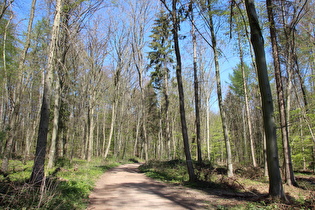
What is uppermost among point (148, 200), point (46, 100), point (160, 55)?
point (160, 55)

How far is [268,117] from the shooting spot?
5.38 meters

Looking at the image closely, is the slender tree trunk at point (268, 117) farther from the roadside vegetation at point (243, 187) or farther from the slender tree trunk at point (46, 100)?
the slender tree trunk at point (46, 100)

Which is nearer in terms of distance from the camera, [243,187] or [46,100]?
Result: [243,187]

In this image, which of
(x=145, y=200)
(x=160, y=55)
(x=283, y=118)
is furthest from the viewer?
(x=160, y=55)

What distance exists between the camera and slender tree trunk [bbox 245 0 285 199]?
516cm

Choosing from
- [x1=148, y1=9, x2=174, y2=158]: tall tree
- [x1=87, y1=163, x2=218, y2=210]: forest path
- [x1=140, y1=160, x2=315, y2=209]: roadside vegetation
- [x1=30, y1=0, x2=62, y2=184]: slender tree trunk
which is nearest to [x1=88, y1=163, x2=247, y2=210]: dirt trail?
[x1=87, y1=163, x2=218, y2=210]: forest path

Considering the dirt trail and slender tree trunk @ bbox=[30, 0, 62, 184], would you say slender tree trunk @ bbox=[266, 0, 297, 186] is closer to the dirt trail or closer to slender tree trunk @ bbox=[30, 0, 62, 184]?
the dirt trail

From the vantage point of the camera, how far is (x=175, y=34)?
10.2 m

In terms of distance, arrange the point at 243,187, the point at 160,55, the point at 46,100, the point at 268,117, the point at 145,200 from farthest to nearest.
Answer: the point at 160,55 → the point at 46,100 → the point at 243,187 → the point at 145,200 → the point at 268,117

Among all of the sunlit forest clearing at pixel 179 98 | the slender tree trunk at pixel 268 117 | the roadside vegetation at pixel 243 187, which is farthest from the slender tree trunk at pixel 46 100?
the slender tree trunk at pixel 268 117

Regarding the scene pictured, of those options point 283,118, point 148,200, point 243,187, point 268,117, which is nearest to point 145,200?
point 148,200

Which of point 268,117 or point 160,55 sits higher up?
point 160,55

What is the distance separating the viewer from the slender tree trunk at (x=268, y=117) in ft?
16.9

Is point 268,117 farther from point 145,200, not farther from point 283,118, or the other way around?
point 283,118
